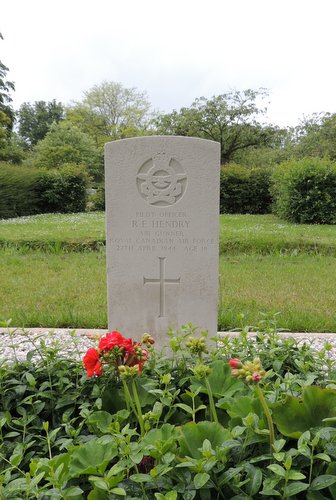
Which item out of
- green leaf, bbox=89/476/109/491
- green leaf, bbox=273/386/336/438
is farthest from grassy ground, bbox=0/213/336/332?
green leaf, bbox=89/476/109/491

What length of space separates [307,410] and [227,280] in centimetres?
455

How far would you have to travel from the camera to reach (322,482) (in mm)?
1178

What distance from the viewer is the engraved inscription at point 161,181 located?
3182 millimetres

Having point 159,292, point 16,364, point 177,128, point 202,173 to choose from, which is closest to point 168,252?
point 159,292

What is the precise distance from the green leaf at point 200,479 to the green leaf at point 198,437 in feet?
0.55

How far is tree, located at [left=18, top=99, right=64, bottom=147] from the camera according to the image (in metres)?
51.2

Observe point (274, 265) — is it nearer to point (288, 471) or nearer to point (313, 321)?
point (313, 321)

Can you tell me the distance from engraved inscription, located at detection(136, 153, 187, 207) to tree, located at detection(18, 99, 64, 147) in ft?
168

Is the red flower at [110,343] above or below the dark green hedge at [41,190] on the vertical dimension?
below

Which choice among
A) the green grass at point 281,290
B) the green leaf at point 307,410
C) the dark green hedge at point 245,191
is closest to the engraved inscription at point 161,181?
the green grass at point 281,290

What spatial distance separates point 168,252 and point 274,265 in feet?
13.3

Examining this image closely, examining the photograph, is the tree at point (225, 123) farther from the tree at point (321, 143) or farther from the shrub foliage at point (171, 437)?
the shrub foliage at point (171, 437)

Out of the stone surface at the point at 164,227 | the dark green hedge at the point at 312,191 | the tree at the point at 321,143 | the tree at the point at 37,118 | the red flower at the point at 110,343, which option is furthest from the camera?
the tree at the point at 37,118

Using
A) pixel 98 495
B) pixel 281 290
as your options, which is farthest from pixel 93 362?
pixel 281 290
